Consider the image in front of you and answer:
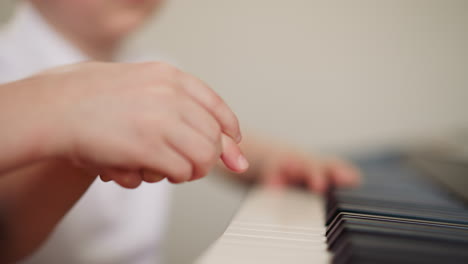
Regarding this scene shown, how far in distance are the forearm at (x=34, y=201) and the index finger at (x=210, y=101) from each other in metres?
0.12

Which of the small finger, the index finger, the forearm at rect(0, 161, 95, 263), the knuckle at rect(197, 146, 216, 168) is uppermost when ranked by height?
the index finger

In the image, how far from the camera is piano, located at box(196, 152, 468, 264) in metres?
0.25

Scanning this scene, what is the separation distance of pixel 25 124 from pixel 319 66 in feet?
4.00

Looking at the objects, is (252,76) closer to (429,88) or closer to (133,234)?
(429,88)

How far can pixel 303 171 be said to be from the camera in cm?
67

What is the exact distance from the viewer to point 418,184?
608mm

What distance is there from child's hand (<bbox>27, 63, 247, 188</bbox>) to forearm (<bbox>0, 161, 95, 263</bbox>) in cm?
9

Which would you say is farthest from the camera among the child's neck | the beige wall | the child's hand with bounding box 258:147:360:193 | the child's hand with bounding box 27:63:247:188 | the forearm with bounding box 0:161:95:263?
the beige wall

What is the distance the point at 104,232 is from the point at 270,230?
0.51 m

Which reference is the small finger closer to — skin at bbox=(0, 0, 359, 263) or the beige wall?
skin at bbox=(0, 0, 359, 263)

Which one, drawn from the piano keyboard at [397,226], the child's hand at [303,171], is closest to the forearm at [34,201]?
the piano keyboard at [397,226]

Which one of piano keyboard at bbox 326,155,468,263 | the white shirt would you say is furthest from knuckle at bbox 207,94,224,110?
the white shirt

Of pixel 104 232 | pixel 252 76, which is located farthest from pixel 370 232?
pixel 252 76

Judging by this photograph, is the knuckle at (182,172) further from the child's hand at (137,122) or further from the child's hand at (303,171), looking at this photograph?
the child's hand at (303,171)
